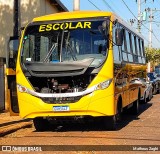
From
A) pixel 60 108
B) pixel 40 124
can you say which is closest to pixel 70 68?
pixel 60 108

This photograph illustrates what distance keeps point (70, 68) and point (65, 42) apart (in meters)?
0.94

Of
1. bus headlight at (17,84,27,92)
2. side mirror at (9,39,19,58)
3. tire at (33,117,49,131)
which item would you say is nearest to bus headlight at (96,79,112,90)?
bus headlight at (17,84,27,92)

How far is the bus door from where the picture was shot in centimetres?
1176

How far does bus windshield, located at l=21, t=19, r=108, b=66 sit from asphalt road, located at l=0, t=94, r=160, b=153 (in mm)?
1890

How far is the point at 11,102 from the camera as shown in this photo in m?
11.9

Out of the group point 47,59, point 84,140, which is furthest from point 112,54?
point 84,140

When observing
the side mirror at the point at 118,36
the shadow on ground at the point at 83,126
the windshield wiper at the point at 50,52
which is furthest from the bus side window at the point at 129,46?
the windshield wiper at the point at 50,52

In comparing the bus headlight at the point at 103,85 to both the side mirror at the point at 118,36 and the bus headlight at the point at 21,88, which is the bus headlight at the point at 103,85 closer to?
the side mirror at the point at 118,36

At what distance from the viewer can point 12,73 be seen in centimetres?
1174

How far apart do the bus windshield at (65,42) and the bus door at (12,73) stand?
51 centimetres

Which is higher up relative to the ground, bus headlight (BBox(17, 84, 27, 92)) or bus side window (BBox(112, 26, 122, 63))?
bus side window (BBox(112, 26, 122, 63))

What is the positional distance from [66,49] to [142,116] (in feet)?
16.9

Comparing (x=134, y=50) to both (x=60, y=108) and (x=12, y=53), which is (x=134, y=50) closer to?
(x=12, y=53)

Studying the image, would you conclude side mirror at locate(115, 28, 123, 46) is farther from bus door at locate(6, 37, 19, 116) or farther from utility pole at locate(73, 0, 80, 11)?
utility pole at locate(73, 0, 80, 11)
